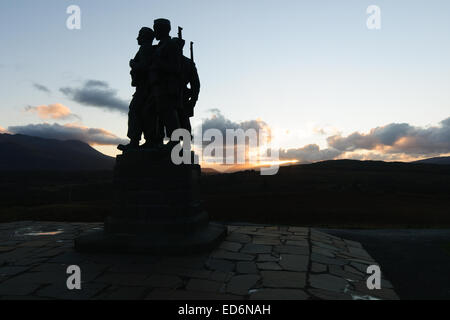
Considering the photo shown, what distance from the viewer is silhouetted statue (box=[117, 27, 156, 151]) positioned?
6.25m

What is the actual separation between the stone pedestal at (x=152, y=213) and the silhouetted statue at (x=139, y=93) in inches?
23.7

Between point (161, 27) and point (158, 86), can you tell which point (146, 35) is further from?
point (158, 86)

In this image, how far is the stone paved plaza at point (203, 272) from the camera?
3688 millimetres

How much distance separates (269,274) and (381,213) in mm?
12250

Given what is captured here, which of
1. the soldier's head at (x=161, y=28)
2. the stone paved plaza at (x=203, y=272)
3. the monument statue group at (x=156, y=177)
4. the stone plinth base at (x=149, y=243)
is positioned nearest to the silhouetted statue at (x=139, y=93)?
the monument statue group at (x=156, y=177)

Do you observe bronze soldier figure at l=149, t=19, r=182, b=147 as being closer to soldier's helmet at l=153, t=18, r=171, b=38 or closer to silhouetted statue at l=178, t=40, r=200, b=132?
soldier's helmet at l=153, t=18, r=171, b=38

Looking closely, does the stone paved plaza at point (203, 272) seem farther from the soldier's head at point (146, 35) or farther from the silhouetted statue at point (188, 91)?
the soldier's head at point (146, 35)

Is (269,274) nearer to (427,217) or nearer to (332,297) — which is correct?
(332,297)

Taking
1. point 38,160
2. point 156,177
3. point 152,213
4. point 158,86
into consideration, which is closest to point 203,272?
point 152,213

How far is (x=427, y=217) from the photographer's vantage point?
13.2 meters

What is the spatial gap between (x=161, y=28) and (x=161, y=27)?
0.06 ft

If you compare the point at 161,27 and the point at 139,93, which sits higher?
the point at 161,27

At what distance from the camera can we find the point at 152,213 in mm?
5555
